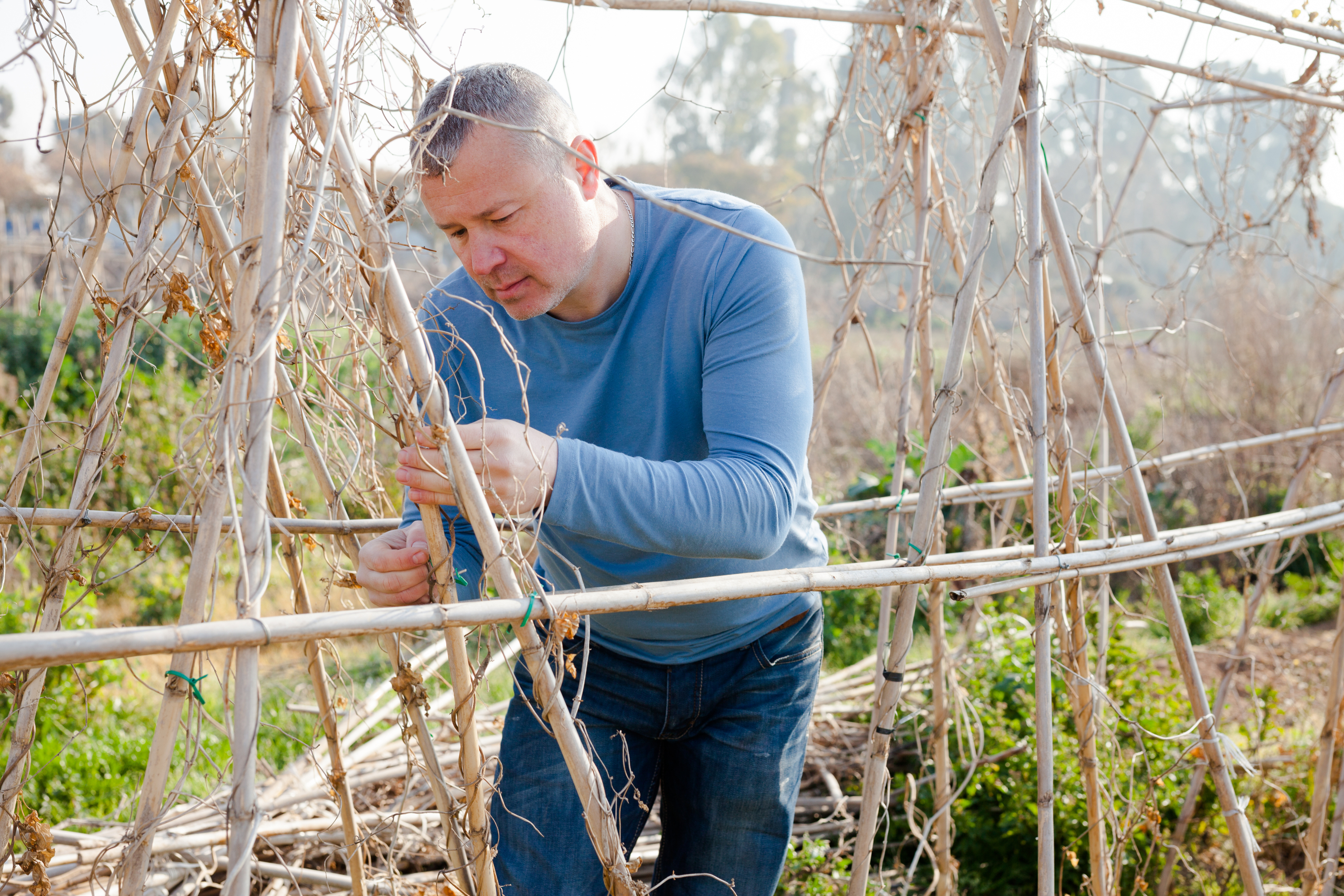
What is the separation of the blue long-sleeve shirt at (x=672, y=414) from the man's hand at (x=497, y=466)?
0.09ft

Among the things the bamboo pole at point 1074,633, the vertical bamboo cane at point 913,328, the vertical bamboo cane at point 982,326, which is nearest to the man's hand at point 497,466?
the bamboo pole at point 1074,633

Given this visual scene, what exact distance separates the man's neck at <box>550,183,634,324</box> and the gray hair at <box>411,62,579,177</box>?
15 cm

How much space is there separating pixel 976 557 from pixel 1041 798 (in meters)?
0.43

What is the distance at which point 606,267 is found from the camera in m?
1.39

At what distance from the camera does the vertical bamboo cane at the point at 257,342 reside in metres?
0.85

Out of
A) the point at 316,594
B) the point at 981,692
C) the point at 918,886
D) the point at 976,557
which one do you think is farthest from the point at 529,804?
the point at 316,594

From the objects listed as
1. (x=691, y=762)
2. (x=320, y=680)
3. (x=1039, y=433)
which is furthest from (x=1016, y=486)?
(x=320, y=680)

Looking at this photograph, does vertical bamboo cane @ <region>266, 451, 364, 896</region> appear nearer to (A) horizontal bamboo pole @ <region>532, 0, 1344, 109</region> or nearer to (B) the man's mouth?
(B) the man's mouth

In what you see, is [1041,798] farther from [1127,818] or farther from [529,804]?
[529,804]

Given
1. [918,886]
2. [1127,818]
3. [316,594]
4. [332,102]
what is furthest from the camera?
[316,594]

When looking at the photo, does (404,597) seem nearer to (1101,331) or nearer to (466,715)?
(466,715)

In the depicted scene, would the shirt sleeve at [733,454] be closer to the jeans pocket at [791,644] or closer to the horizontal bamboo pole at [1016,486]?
the jeans pocket at [791,644]

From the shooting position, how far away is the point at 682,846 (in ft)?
5.14

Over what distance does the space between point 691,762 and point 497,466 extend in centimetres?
79
